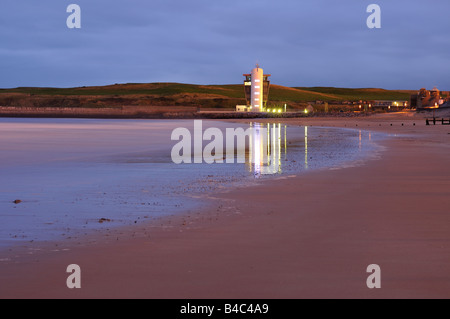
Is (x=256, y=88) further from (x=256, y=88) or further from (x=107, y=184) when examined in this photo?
(x=107, y=184)

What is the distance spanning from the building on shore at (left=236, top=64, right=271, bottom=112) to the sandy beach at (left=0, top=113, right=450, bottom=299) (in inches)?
4725

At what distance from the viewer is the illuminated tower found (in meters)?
130

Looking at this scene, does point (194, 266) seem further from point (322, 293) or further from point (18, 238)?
point (18, 238)

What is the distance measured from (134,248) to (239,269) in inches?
72.4

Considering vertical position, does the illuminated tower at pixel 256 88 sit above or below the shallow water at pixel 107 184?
above

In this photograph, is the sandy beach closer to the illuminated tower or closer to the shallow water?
the shallow water

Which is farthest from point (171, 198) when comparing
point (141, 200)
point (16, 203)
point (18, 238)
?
point (18, 238)

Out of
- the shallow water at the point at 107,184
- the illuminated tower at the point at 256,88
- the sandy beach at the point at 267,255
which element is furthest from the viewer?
the illuminated tower at the point at 256,88

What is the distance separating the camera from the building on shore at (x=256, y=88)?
427 ft

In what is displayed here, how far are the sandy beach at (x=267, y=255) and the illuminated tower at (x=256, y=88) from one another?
394 ft

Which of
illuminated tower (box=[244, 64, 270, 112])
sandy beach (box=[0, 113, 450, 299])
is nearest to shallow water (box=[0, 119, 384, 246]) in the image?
sandy beach (box=[0, 113, 450, 299])

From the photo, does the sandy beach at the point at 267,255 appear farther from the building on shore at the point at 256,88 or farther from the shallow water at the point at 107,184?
the building on shore at the point at 256,88

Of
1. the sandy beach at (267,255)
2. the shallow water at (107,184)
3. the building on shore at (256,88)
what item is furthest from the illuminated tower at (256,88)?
the sandy beach at (267,255)

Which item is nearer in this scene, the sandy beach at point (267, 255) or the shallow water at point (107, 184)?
the sandy beach at point (267, 255)
